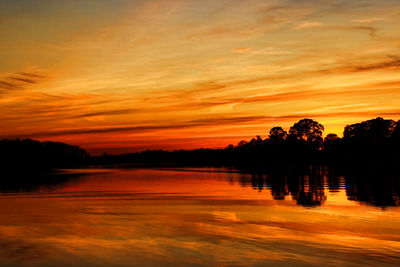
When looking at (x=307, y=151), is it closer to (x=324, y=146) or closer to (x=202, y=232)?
(x=324, y=146)

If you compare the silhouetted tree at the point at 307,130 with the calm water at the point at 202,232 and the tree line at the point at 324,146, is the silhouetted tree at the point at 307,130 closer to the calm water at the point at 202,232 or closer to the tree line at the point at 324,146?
the tree line at the point at 324,146

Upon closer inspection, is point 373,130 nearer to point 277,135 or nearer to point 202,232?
point 277,135

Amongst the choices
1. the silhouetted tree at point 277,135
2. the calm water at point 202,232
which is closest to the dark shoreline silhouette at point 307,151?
the silhouetted tree at point 277,135

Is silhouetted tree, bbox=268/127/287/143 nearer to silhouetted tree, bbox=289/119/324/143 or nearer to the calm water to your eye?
silhouetted tree, bbox=289/119/324/143

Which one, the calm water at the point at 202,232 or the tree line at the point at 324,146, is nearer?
the calm water at the point at 202,232

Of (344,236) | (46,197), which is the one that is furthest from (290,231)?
(46,197)

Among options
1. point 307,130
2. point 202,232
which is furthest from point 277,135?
point 202,232

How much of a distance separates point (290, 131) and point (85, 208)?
6236 inches

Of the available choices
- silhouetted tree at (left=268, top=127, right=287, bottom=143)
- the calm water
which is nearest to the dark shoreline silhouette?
silhouetted tree at (left=268, top=127, right=287, bottom=143)

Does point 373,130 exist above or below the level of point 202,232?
above

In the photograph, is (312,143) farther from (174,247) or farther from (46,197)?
(174,247)

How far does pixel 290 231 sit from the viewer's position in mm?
17016

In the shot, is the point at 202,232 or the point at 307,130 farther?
the point at 307,130

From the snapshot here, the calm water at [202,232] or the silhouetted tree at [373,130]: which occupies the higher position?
the silhouetted tree at [373,130]
